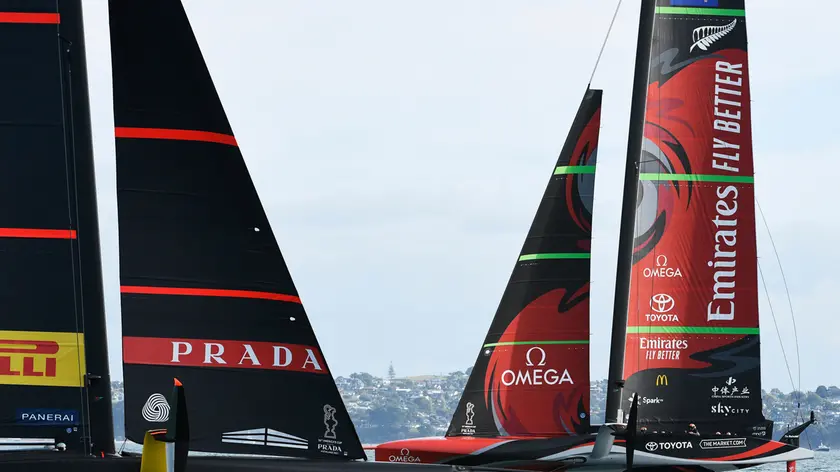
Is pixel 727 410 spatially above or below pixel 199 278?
below

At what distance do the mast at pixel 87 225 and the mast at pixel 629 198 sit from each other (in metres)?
9.39

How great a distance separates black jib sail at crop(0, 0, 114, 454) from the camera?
31.2ft

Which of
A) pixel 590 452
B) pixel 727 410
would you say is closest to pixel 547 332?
pixel 590 452

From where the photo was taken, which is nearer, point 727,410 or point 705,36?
point 727,410

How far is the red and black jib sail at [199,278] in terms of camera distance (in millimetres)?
9961

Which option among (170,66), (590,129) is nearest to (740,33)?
(590,129)

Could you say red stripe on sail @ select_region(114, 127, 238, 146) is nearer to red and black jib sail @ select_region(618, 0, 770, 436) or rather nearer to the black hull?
the black hull

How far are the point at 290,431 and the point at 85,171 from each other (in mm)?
2321

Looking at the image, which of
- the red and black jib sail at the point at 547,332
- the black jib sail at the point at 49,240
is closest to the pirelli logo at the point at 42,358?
the black jib sail at the point at 49,240

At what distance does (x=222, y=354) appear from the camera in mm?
10070

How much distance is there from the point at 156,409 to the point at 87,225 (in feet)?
4.52

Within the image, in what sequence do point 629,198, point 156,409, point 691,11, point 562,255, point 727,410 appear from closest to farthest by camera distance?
point 156,409 < point 727,410 < point 629,198 < point 691,11 < point 562,255

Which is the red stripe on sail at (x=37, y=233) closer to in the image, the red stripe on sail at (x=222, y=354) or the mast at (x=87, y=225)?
the mast at (x=87, y=225)

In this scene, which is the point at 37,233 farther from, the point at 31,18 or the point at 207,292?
the point at 31,18
